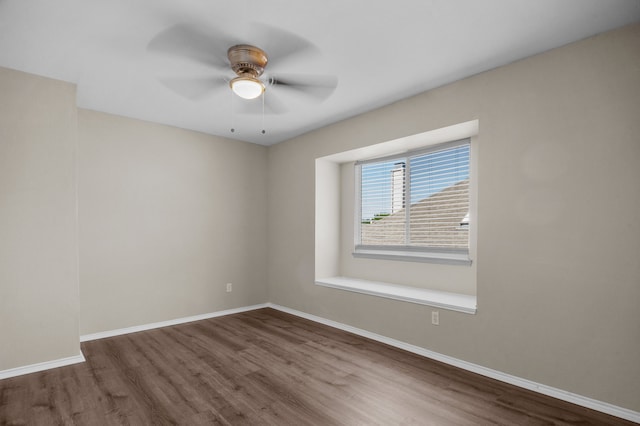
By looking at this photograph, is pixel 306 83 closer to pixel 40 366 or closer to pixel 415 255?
pixel 415 255

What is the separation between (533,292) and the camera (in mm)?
2525

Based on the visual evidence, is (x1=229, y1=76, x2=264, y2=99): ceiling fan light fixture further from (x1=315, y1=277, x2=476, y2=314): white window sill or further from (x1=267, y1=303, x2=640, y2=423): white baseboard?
(x1=267, y1=303, x2=640, y2=423): white baseboard

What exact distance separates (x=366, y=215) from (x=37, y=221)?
3.64 metres

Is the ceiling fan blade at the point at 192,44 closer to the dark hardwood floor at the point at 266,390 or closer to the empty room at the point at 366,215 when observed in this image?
the empty room at the point at 366,215

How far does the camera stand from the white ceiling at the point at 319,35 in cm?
200

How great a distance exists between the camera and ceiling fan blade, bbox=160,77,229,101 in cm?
297

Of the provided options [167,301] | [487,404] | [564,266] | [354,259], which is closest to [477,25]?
[564,266]

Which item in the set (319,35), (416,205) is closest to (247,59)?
(319,35)

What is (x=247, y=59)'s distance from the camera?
8.00 feet

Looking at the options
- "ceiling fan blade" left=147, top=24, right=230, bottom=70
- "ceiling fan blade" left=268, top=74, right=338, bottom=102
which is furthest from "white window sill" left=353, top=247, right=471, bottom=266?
"ceiling fan blade" left=147, top=24, right=230, bottom=70

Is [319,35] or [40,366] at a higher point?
[319,35]

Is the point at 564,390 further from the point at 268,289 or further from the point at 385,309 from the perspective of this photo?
the point at 268,289

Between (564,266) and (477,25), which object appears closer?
(477,25)

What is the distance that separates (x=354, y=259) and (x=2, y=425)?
371 centimetres
